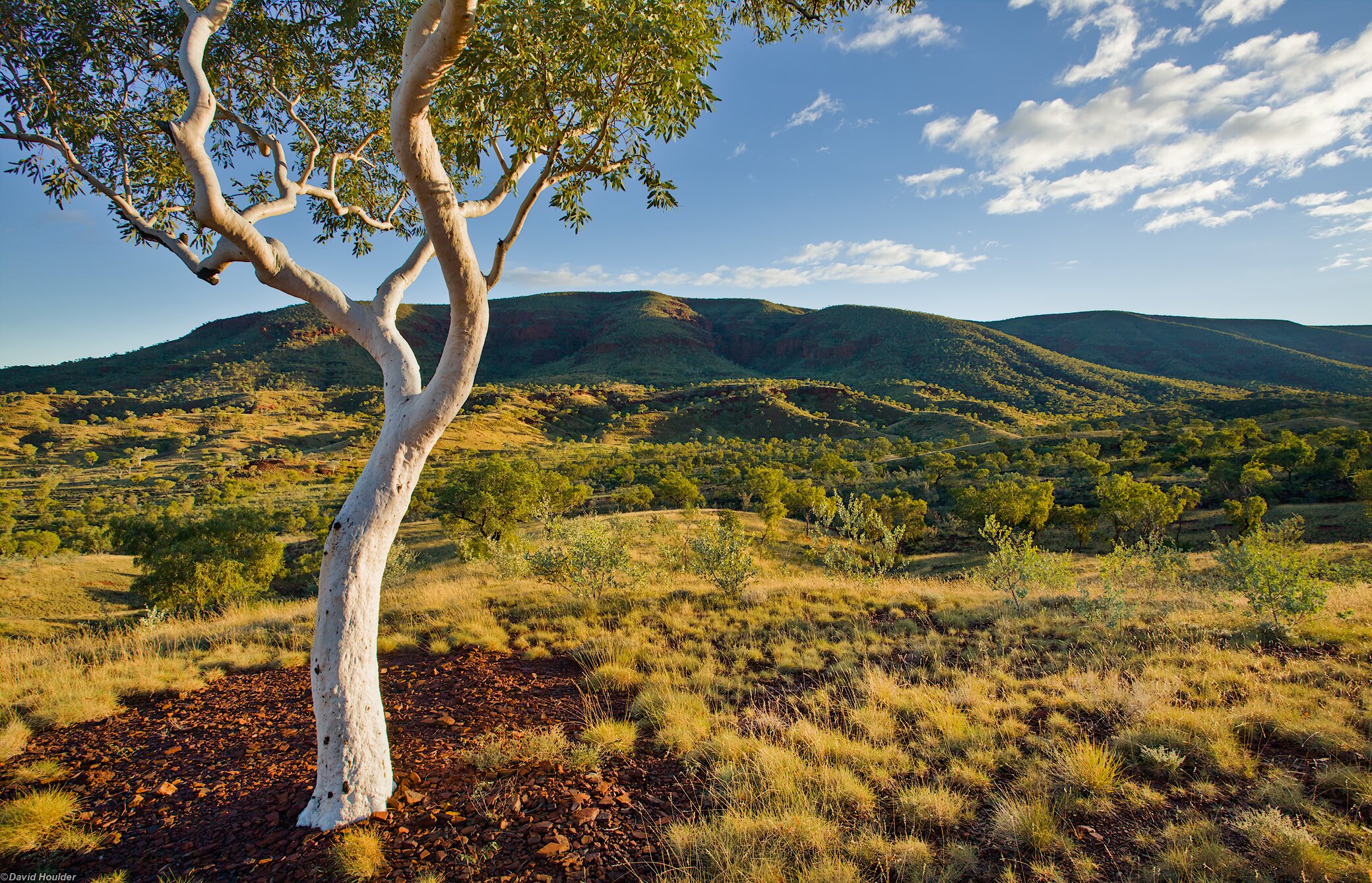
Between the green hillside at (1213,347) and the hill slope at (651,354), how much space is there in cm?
2330

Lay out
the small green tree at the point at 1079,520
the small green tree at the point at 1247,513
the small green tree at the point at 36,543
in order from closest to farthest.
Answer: the small green tree at the point at 1247,513, the small green tree at the point at 36,543, the small green tree at the point at 1079,520

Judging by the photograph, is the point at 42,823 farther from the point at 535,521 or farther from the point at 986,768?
the point at 535,521

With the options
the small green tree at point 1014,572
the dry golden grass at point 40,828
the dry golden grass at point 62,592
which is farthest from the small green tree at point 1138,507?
the dry golden grass at point 62,592

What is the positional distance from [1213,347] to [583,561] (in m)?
149

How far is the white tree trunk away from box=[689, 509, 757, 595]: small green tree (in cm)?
703

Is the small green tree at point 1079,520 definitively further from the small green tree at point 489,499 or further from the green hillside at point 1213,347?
the green hillside at point 1213,347

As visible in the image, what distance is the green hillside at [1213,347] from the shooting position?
91312mm

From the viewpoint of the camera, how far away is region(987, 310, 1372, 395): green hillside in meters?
91.3

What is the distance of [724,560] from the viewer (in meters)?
10.0

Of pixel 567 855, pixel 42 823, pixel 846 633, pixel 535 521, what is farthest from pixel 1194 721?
pixel 535 521

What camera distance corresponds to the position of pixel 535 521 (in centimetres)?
3081

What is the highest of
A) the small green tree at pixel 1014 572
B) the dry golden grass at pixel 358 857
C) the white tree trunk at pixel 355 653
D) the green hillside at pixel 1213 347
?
the green hillside at pixel 1213 347

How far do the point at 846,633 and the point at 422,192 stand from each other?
7.55 m

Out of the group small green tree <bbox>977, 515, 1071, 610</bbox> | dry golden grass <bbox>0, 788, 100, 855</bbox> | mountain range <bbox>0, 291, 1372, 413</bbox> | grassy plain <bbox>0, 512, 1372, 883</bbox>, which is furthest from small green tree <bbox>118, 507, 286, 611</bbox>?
mountain range <bbox>0, 291, 1372, 413</bbox>
